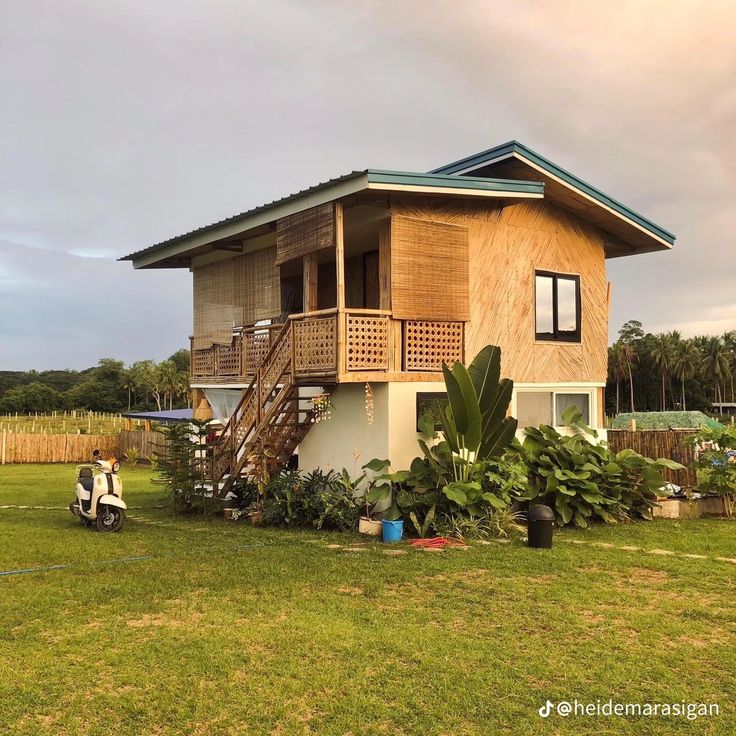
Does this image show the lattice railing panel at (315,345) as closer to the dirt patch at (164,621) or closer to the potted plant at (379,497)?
the potted plant at (379,497)

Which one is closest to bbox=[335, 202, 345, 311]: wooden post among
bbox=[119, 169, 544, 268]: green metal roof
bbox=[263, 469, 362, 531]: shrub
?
bbox=[119, 169, 544, 268]: green metal roof

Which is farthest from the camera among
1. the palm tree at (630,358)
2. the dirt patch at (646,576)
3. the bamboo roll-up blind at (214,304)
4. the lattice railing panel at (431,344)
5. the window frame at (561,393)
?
the palm tree at (630,358)

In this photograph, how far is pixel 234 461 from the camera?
14.6 meters

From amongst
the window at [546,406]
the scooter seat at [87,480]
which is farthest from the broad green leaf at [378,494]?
the scooter seat at [87,480]

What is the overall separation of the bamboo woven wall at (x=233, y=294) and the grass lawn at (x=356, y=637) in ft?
21.9

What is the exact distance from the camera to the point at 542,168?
13.9 metres

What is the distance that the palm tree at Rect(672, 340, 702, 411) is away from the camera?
88.1 meters

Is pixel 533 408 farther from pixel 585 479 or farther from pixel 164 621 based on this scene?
pixel 164 621

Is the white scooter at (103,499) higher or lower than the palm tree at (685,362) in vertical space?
lower

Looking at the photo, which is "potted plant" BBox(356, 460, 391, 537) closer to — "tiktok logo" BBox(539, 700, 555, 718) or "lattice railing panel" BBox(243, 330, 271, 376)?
"lattice railing panel" BBox(243, 330, 271, 376)

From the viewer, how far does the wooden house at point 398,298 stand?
1271 centimetres

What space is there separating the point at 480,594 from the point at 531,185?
802 centimetres

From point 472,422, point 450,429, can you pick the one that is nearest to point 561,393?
point 450,429

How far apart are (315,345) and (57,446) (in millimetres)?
22391
